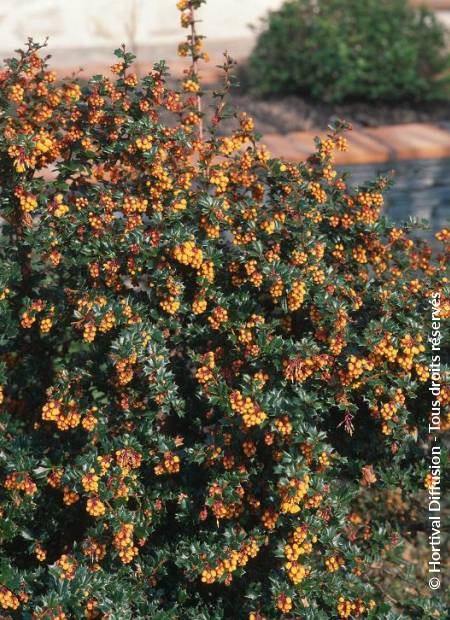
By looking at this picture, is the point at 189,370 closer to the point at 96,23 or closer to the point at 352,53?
the point at 352,53

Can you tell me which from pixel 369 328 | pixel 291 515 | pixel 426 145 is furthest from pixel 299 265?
pixel 426 145

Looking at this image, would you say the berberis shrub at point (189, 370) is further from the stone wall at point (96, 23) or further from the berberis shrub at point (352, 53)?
the stone wall at point (96, 23)

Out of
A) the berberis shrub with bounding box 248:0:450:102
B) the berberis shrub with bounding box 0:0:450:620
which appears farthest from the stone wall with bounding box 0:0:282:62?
the berberis shrub with bounding box 0:0:450:620

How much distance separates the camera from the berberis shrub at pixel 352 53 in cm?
589

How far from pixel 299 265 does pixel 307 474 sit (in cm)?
60

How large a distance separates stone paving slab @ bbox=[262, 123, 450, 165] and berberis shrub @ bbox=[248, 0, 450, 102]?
0.52 m

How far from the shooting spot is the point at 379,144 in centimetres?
518

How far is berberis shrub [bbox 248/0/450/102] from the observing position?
5891 millimetres

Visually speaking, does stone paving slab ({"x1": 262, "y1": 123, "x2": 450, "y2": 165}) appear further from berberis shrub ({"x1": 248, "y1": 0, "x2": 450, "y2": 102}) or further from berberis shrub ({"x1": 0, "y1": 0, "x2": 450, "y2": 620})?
berberis shrub ({"x1": 0, "y1": 0, "x2": 450, "y2": 620})

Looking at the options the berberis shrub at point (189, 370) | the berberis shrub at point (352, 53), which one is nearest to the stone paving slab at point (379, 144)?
the berberis shrub at point (352, 53)

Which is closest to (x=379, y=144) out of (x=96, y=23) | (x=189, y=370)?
(x=189, y=370)

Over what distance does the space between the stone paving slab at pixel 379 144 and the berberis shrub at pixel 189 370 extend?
7.97 ft

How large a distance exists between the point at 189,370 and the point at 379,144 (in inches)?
125

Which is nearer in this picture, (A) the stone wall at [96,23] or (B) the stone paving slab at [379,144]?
(B) the stone paving slab at [379,144]
